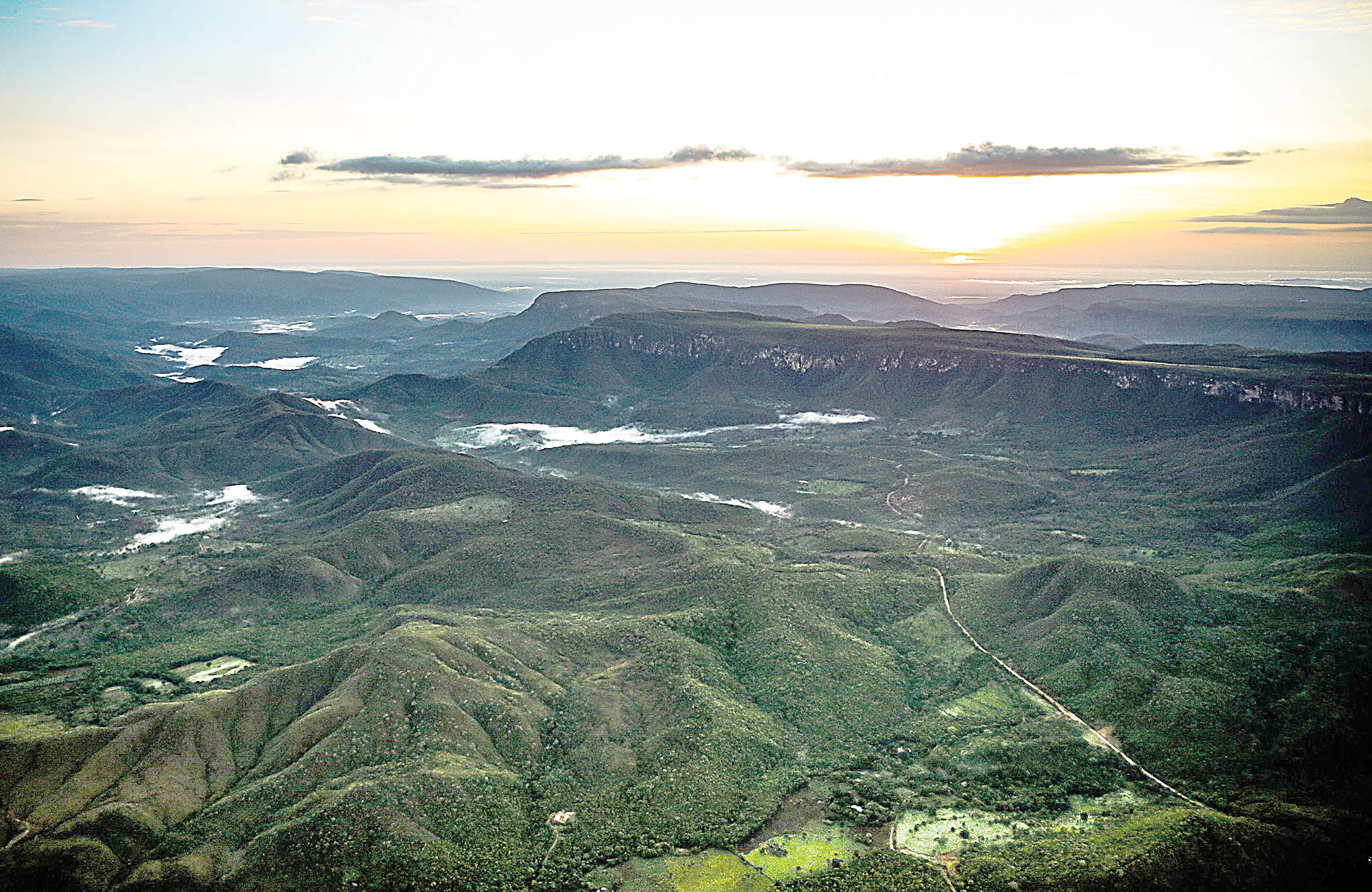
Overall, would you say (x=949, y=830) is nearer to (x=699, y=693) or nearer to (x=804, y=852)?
(x=804, y=852)

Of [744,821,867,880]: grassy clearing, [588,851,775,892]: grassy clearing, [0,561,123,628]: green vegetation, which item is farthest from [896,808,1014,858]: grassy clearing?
[0,561,123,628]: green vegetation

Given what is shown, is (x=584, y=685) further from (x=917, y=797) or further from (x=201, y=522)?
(x=201, y=522)

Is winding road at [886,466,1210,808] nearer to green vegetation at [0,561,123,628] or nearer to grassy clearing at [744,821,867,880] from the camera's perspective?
grassy clearing at [744,821,867,880]

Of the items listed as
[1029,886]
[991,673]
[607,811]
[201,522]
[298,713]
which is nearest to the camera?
[1029,886]

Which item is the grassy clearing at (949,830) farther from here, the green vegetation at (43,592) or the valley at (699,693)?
the green vegetation at (43,592)

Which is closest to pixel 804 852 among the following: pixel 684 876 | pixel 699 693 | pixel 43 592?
pixel 684 876

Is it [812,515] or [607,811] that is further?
[812,515]

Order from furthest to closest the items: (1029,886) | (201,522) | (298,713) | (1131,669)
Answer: (201,522)
(1131,669)
(298,713)
(1029,886)

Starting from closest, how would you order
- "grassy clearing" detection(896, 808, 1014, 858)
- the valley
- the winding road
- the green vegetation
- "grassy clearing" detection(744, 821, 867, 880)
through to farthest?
1. the valley
2. "grassy clearing" detection(744, 821, 867, 880)
3. "grassy clearing" detection(896, 808, 1014, 858)
4. the winding road
5. the green vegetation

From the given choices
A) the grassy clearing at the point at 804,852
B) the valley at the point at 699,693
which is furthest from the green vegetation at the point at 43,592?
the grassy clearing at the point at 804,852

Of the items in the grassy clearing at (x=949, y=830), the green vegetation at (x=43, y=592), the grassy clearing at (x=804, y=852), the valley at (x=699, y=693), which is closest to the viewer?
the valley at (x=699, y=693)

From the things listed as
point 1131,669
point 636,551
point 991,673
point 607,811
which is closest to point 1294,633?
point 1131,669
